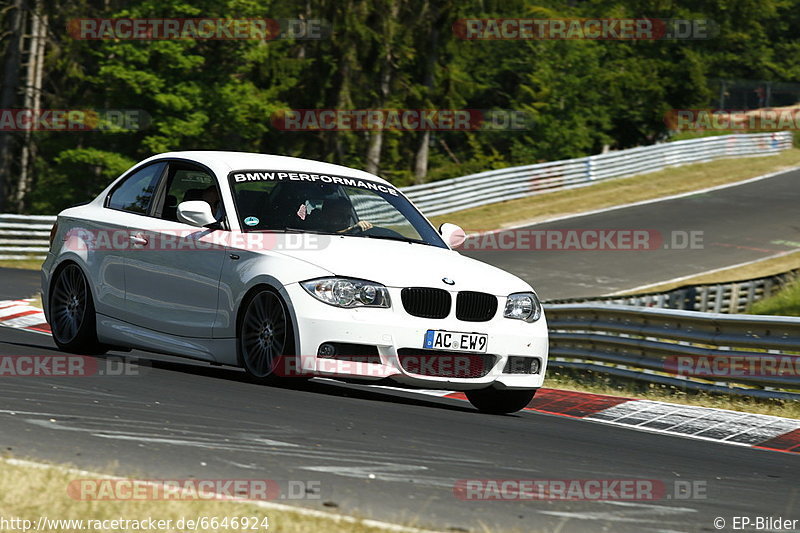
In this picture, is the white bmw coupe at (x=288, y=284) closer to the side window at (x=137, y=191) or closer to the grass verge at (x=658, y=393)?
the side window at (x=137, y=191)

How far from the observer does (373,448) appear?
642 cm

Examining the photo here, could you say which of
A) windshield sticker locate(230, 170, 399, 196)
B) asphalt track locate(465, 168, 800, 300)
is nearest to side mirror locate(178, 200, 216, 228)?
windshield sticker locate(230, 170, 399, 196)

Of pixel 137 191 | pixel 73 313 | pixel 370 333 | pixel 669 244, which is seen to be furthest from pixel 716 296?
pixel 370 333

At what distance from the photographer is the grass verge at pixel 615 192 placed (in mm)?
33125

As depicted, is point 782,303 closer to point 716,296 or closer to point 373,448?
point 716,296

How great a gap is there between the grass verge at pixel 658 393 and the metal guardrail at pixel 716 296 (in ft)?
11.2

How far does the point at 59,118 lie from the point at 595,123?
27378 millimetres

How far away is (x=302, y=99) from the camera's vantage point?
45.5m

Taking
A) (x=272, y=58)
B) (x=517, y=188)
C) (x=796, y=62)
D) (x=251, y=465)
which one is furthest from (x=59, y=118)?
(x=796, y=62)

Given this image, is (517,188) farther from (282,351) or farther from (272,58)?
(282,351)

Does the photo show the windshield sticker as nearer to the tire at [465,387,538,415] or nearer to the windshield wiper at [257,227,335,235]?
the windshield wiper at [257,227,335,235]

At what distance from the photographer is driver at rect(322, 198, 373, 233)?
8.78m

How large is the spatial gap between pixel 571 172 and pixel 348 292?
102ft

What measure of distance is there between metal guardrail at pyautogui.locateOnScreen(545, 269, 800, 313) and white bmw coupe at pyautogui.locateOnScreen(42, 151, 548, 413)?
343 inches
